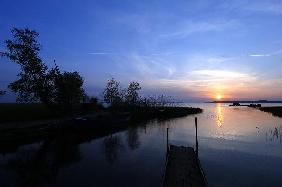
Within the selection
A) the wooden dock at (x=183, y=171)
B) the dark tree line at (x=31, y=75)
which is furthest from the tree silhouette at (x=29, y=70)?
the wooden dock at (x=183, y=171)

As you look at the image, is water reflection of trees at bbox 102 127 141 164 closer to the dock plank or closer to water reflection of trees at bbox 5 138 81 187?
water reflection of trees at bbox 5 138 81 187

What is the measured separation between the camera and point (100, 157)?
111 feet

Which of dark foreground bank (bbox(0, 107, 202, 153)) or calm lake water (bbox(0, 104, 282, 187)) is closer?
calm lake water (bbox(0, 104, 282, 187))

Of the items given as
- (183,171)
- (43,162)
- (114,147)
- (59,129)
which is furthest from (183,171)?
(59,129)

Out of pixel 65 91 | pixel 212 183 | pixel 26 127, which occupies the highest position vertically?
pixel 65 91

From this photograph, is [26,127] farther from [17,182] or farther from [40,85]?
[17,182]

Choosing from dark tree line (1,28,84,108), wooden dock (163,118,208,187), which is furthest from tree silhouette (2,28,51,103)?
wooden dock (163,118,208,187)

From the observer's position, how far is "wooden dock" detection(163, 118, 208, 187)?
20.5 meters

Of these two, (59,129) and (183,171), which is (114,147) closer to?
(59,129)

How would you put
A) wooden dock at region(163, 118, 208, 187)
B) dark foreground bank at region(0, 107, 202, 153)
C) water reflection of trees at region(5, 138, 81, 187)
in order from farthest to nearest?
dark foreground bank at region(0, 107, 202, 153) < water reflection of trees at region(5, 138, 81, 187) < wooden dock at region(163, 118, 208, 187)

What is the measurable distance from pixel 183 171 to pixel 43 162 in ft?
50.9

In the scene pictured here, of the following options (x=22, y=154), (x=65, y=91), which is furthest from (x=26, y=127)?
(x=65, y=91)

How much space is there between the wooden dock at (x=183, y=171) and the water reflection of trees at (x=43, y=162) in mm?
9263

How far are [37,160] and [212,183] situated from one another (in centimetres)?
1842
